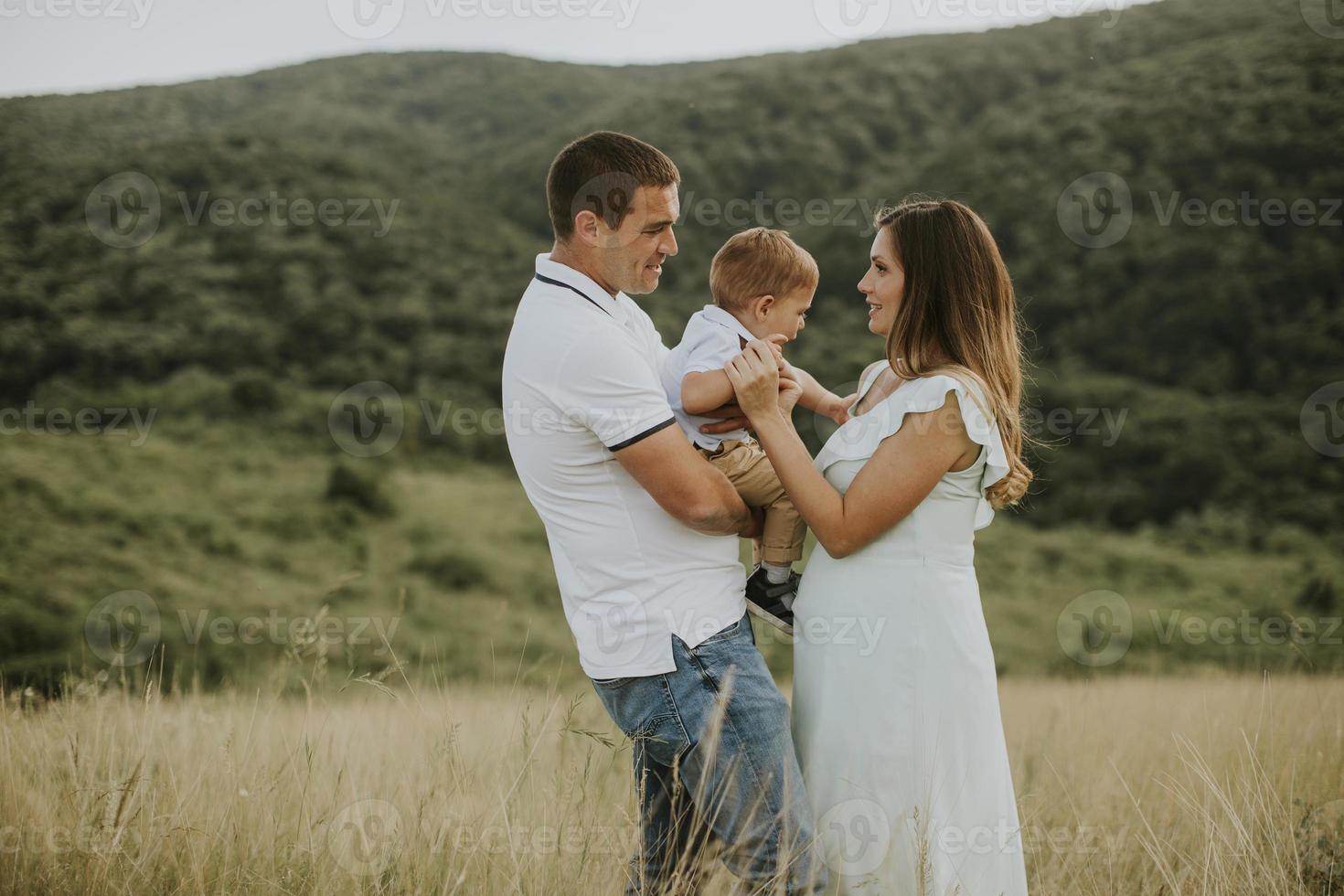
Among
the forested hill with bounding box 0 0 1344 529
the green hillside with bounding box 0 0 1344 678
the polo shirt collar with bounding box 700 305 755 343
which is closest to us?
the polo shirt collar with bounding box 700 305 755 343

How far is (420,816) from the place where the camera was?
8.73 ft

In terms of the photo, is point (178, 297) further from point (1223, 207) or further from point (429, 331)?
point (1223, 207)

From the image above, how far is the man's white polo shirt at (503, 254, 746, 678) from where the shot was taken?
244cm

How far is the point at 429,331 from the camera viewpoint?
1351 inches

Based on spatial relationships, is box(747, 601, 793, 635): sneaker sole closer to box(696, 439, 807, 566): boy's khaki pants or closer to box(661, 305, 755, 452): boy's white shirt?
box(696, 439, 807, 566): boy's khaki pants

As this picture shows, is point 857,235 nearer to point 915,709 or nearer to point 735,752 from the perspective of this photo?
point 915,709

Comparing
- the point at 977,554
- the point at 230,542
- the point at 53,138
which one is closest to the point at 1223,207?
the point at 977,554

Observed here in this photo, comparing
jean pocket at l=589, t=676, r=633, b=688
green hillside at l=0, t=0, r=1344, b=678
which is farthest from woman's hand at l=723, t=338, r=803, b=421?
green hillside at l=0, t=0, r=1344, b=678

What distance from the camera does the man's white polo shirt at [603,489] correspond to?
2.44 metres

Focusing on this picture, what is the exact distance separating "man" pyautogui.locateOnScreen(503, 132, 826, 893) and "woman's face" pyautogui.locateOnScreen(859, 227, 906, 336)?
2.10 ft

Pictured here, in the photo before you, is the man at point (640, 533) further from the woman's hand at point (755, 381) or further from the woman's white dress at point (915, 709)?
the woman's hand at point (755, 381)

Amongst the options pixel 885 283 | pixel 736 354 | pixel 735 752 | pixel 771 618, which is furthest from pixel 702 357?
pixel 735 752

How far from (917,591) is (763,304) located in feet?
3.47

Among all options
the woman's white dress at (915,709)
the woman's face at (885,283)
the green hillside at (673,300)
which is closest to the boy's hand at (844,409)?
the woman's face at (885,283)
